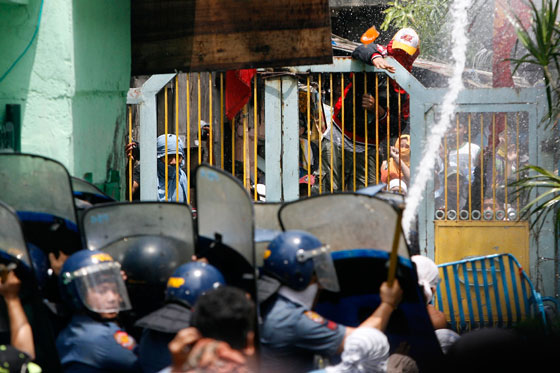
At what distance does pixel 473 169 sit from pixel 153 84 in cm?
270

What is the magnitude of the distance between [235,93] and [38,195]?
9.74ft

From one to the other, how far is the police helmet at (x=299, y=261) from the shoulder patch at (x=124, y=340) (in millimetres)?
693

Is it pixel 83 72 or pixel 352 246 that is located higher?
pixel 83 72

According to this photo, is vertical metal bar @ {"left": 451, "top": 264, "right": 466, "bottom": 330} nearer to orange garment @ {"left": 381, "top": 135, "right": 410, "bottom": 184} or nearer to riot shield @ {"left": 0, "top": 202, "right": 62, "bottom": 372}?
orange garment @ {"left": 381, "top": 135, "right": 410, "bottom": 184}

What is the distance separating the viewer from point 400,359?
403 cm

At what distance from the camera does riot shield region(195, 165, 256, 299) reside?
370 cm

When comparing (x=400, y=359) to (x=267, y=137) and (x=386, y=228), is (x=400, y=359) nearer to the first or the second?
(x=386, y=228)

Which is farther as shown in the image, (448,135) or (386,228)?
(448,135)

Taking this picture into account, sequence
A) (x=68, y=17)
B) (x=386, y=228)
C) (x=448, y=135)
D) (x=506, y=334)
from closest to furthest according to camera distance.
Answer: (x=506, y=334)
(x=386, y=228)
(x=68, y=17)
(x=448, y=135)

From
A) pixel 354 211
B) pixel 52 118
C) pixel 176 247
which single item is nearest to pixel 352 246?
pixel 354 211

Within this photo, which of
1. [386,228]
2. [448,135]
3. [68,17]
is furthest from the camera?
[448,135]

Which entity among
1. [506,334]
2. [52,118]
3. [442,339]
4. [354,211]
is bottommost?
[442,339]

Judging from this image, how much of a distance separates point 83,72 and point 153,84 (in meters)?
1.91

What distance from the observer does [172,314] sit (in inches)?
144
